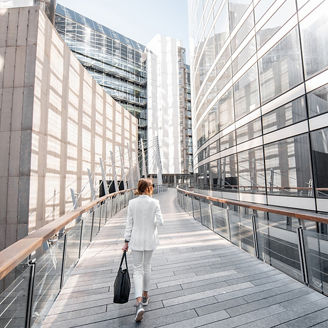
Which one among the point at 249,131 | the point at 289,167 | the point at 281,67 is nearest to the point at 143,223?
the point at 289,167

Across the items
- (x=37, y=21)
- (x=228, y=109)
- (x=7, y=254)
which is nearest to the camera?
(x=7, y=254)

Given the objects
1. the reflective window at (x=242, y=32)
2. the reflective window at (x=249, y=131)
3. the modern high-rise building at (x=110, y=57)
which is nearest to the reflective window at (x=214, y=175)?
the reflective window at (x=249, y=131)

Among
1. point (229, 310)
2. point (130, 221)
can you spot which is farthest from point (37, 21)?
point (229, 310)

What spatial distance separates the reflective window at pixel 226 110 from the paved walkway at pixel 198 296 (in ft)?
46.3

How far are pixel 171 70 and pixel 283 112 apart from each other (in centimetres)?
3946

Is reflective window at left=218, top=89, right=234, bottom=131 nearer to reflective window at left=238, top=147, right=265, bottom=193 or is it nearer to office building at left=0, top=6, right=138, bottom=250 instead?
reflective window at left=238, top=147, right=265, bottom=193

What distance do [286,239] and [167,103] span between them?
4439cm

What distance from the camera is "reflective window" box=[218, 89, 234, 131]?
55.1 ft

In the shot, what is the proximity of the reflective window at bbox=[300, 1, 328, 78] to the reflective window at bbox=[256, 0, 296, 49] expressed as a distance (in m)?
1.29

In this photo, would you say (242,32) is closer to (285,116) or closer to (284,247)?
(285,116)

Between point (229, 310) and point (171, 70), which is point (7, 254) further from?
point (171, 70)

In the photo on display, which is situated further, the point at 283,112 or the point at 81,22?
the point at 81,22

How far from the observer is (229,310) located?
8.33 ft

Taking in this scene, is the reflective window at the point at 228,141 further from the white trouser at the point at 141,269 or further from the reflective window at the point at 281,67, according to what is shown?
the white trouser at the point at 141,269
